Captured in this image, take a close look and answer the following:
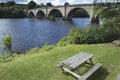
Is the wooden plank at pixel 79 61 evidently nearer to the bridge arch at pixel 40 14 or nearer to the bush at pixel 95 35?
the bush at pixel 95 35

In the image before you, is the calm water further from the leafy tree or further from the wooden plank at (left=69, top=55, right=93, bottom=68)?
the wooden plank at (left=69, top=55, right=93, bottom=68)

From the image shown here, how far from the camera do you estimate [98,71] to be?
12.0 meters

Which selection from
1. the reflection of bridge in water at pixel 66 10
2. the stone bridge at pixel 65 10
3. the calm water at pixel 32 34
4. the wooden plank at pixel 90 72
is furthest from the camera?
the reflection of bridge in water at pixel 66 10

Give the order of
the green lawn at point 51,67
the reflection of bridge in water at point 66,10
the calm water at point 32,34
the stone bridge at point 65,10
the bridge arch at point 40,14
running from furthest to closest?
1. the bridge arch at point 40,14
2. the reflection of bridge in water at point 66,10
3. the stone bridge at point 65,10
4. the calm water at point 32,34
5. the green lawn at point 51,67

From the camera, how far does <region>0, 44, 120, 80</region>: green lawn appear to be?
11102 millimetres

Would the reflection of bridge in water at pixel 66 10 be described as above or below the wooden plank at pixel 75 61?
below

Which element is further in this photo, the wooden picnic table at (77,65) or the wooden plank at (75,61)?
the wooden plank at (75,61)

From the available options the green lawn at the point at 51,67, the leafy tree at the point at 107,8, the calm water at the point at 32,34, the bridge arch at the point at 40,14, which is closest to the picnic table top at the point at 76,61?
the green lawn at the point at 51,67

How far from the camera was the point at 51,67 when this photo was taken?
12.1 metres

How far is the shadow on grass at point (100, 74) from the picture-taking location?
36.9ft

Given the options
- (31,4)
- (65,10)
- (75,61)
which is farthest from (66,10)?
Answer: (75,61)

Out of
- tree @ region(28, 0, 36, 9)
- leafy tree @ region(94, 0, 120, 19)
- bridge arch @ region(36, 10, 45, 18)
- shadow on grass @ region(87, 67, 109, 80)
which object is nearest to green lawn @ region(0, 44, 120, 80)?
shadow on grass @ region(87, 67, 109, 80)

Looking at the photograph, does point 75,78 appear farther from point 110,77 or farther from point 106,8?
point 106,8

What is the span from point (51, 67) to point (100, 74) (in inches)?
96.5
